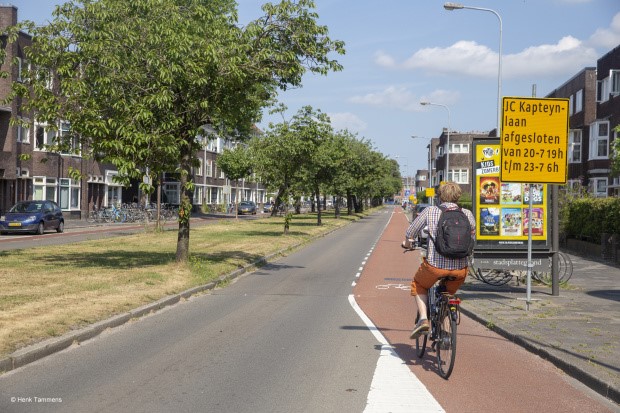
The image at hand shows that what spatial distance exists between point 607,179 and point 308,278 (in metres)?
28.4

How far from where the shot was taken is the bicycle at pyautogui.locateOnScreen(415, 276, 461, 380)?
6411 millimetres

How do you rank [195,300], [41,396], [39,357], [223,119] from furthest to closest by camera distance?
1. [223,119]
2. [195,300]
3. [39,357]
4. [41,396]

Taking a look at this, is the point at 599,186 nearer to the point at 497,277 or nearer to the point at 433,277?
the point at 497,277

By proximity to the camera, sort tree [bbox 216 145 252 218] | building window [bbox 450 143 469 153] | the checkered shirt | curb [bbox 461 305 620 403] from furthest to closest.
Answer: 1. building window [bbox 450 143 469 153]
2. tree [bbox 216 145 252 218]
3. the checkered shirt
4. curb [bbox 461 305 620 403]

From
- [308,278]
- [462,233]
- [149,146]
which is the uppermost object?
[149,146]

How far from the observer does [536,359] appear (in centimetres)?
761

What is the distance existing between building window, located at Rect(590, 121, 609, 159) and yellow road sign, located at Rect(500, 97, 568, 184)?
30.2 m

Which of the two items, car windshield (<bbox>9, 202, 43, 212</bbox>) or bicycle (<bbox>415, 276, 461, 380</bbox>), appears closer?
bicycle (<bbox>415, 276, 461, 380</bbox>)

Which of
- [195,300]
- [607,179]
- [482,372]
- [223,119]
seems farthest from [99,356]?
[607,179]

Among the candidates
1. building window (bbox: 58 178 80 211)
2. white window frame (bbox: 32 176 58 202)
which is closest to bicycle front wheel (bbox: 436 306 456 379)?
white window frame (bbox: 32 176 58 202)

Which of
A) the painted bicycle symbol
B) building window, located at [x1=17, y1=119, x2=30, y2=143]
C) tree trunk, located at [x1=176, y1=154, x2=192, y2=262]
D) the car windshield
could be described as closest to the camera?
the painted bicycle symbol

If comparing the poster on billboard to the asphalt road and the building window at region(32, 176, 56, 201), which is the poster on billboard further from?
the building window at region(32, 176, 56, 201)

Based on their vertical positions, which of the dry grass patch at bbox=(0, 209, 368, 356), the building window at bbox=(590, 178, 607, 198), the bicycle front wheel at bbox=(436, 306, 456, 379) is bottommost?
the dry grass patch at bbox=(0, 209, 368, 356)

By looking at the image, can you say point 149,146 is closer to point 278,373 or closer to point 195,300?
point 195,300
